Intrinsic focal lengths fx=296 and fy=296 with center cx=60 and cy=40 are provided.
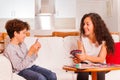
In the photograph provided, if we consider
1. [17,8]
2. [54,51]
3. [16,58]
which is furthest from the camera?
[17,8]

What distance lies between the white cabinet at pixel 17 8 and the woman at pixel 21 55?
6.25 m

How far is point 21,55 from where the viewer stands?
3145 millimetres

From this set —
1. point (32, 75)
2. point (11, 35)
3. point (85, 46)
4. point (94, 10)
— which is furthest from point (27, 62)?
point (94, 10)

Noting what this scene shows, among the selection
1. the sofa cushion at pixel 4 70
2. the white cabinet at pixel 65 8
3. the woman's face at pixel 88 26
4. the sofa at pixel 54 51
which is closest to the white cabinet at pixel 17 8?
the white cabinet at pixel 65 8

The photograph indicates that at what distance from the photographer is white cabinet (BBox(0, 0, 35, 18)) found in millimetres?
9395

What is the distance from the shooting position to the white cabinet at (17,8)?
30.8 feet

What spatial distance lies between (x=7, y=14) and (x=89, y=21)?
6.69 metres

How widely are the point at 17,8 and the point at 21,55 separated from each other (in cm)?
649

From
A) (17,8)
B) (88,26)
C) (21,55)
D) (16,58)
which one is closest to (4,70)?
(16,58)

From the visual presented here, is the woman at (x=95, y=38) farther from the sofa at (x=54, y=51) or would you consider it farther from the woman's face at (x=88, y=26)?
the sofa at (x=54, y=51)

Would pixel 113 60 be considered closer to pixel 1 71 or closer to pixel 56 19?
pixel 1 71

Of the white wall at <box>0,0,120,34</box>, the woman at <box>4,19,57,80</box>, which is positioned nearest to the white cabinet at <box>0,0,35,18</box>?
the white wall at <box>0,0,120,34</box>

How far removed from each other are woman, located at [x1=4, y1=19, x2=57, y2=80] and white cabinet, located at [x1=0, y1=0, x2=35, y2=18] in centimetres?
625

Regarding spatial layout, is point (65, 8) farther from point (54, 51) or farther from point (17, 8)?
point (54, 51)
